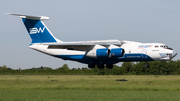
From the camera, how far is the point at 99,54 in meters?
26.7

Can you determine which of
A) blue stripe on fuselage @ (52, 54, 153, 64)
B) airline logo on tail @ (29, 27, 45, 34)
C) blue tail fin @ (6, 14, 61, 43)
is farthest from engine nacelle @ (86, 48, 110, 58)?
airline logo on tail @ (29, 27, 45, 34)

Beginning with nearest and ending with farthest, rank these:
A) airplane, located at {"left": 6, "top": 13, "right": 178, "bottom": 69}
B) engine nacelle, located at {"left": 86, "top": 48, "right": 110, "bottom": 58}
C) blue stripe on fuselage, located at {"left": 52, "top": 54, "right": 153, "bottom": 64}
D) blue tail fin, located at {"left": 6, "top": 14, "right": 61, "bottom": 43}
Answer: airplane, located at {"left": 6, "top": 13, "right": 178, "bottom": 69} < blue stripe on fuselage, located at {"left": 52, "top": 54, "right": 153, "bottom": 64} < engine nacelle, located at {"left": 86, "top": 48, "right": 110, "bottom": 58} < blue tail fin, located at {"left": 6, "top": 14, "right": 61, "bottom": 43}

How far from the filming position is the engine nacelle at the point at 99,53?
26.4 meters

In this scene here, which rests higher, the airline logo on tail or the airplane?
the airline logo on tail

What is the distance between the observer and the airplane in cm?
2575

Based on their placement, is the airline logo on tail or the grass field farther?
the airline logo on tail

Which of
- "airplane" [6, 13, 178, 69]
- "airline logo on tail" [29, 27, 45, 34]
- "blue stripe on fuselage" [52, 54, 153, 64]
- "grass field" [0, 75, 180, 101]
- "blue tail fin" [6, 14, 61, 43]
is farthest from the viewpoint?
"airline logo on tail" [29, 27, 45, 34]

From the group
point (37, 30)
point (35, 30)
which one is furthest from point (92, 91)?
point (35, 30)

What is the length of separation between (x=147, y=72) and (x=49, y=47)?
75.4 ft

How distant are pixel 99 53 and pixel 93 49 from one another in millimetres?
1213

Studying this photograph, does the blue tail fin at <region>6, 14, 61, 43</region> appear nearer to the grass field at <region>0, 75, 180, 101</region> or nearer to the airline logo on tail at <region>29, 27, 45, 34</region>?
the airline logo on tail at <region>29, 27, 45, 34</region>

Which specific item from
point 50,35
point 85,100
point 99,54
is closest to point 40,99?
point 85,100

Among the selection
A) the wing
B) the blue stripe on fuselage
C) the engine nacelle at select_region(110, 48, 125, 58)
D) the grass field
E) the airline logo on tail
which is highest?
the airline logo on tail

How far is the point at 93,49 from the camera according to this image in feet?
90.8
